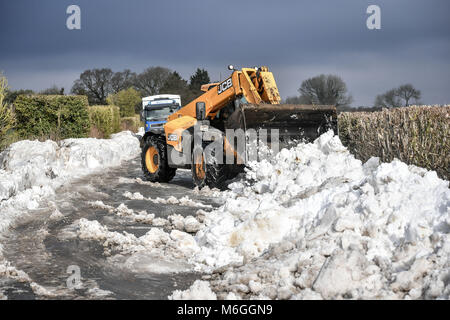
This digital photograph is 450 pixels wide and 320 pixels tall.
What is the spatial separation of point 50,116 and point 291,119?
13.4m

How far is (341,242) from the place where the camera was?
16.5ft

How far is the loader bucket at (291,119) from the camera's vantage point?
32.0ft

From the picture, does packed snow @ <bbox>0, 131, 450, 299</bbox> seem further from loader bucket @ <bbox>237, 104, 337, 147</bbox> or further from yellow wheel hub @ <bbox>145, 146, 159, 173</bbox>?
yellow wheel hub @ <bbox>145, 146, 159, 173</bbox>

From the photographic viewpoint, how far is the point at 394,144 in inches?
349

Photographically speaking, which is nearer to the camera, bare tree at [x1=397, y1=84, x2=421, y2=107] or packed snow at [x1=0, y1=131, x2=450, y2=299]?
packed snow at [x1=0, y1=131, x2=450, y2=299]

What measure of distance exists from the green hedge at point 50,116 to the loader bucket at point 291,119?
11.2 meters

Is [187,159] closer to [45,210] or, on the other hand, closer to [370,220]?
[45,210]

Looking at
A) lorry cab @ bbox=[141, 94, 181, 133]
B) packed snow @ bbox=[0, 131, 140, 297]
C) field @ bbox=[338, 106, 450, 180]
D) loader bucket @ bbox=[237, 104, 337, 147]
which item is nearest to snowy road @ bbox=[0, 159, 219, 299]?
packed snow @ bbox=[0, 131, 140, 297]

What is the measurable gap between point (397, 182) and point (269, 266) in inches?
77.5

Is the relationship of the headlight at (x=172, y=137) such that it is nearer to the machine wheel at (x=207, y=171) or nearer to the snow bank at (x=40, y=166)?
the machine wheel at (x=207, y=171)

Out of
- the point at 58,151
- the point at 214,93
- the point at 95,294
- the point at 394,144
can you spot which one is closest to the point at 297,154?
the point at 394,144

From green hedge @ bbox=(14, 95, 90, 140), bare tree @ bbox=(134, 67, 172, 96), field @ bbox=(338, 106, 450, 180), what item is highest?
bare tree @ bbox=(134, 67, 172, 96)

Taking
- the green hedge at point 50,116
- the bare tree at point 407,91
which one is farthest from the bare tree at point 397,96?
the green hedge at point 50,116

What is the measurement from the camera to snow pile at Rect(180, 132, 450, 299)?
4.32 m
